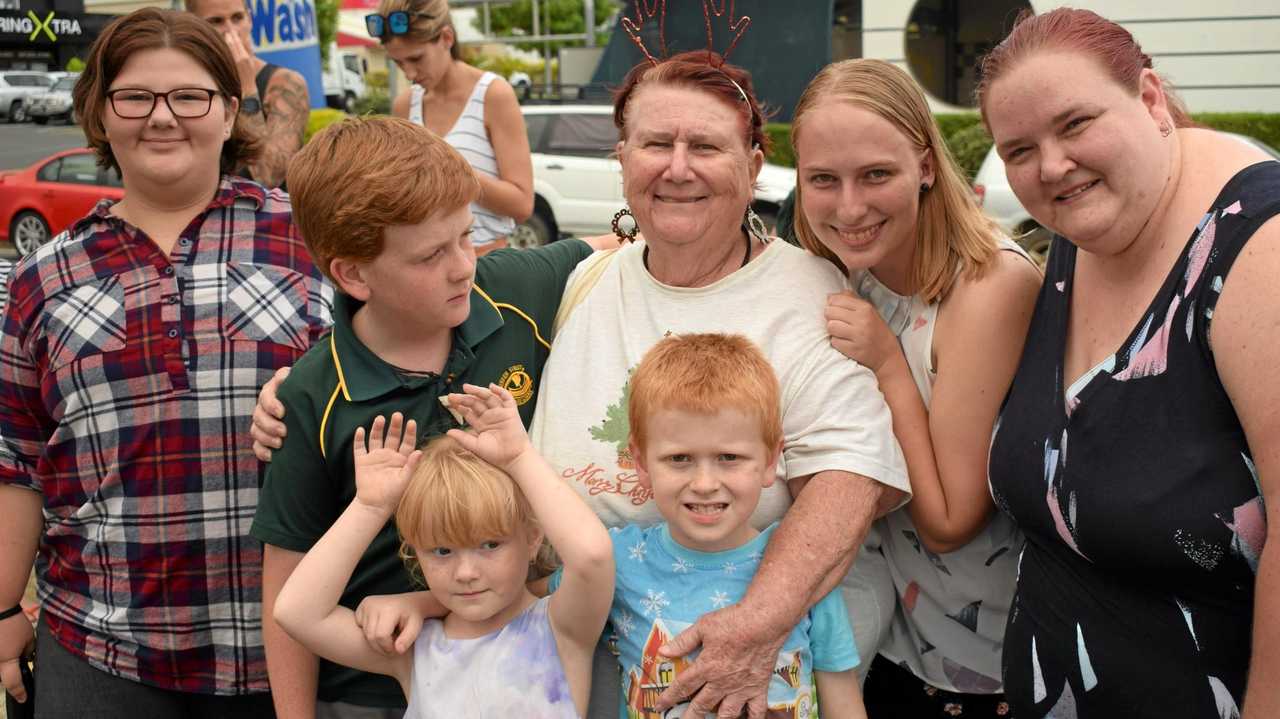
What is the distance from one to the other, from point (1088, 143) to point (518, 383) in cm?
130

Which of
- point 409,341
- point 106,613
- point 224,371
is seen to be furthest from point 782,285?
point 106,613

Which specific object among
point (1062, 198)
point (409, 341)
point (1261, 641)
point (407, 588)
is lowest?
point (407, 588)

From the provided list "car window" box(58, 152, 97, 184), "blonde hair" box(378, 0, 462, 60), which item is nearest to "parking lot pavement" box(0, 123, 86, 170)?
"blonde hair" box(378, 0, 462, 60)

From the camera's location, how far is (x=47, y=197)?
30.0 feet

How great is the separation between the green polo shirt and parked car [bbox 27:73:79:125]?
1.74 m

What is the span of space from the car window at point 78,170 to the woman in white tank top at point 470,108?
15.8ft

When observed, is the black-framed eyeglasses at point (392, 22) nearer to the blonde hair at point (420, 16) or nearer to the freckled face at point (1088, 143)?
the blonde hair at point (420, 16)

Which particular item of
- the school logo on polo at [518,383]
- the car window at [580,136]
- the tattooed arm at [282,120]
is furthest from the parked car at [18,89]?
the car window at [580,136]

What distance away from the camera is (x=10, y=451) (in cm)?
259

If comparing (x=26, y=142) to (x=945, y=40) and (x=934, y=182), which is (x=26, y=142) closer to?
(x=934, y=182)

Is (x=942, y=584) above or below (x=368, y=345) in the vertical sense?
below

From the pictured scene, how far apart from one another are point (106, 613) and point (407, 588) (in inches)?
31.0

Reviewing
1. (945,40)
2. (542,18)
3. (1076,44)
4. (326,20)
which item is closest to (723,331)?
(1076,44)

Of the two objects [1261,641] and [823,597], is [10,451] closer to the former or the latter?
[823,597]
